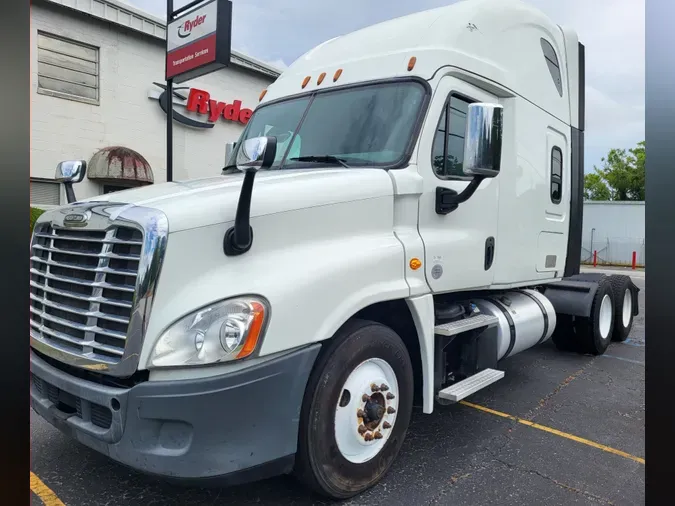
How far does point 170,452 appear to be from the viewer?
7.86 ft

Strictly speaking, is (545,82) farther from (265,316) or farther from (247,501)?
(247,501)

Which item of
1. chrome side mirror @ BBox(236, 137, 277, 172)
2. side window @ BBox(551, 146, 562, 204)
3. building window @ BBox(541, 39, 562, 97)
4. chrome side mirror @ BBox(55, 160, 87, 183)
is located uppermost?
building window @ BBox(541, 39, 562, 97)

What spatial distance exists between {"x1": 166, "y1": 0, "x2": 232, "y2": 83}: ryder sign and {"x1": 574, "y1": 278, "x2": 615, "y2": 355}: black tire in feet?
25.1

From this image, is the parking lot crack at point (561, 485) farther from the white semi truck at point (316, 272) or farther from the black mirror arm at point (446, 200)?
the black mirror arm at point (446, 200)

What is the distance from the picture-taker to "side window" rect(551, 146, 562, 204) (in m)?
5.44

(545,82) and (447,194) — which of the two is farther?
(545,82)

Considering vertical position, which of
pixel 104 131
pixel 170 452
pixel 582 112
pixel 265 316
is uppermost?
pixel 104 131

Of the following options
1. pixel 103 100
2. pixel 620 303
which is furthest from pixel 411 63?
pixel 103 100

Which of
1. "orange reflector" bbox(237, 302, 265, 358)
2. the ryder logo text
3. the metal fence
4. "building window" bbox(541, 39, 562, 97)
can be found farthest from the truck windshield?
the metal fence

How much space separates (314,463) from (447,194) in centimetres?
204

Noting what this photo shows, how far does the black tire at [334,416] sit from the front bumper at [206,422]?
0.40 feet

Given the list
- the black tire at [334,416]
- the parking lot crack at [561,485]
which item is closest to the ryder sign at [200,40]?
the black tire at [334,416]

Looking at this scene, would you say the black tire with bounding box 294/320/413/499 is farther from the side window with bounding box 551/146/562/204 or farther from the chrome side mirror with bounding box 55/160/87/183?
the side window with bounding box 551/146/562/204
